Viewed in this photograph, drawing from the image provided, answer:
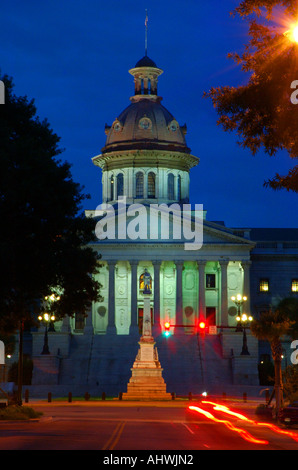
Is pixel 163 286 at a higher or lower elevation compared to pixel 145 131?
lower

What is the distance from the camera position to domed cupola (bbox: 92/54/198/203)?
4481 inches

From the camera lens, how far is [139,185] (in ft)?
375

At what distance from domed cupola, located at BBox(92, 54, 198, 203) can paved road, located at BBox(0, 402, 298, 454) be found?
6872 centimetres

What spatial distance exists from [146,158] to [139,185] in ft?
10.5

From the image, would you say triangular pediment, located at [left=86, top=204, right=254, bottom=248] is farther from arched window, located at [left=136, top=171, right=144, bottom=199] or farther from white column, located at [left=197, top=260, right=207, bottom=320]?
arched window, located at [left=136, top=171, right=144, bottom=199]

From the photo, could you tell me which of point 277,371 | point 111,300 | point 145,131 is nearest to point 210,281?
point 111,300

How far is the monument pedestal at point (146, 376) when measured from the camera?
6840 centimetres

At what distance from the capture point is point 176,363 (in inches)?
3314

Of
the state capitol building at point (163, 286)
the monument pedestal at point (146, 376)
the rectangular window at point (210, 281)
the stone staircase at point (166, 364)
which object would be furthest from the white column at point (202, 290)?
the monument pedestal at point (146, 376)

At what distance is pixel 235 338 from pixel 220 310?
7218 millimetres

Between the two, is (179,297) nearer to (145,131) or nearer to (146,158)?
(146,158)

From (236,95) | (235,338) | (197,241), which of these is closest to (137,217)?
(197,241)

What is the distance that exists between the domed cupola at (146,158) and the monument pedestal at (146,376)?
139 ft

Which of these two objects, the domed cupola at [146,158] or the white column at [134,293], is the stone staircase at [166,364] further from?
the domed cupola at [146,158]
